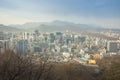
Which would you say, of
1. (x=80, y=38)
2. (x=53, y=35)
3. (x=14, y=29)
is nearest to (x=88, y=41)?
(x=80, y=38)

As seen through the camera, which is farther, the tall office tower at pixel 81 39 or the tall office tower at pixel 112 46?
the tall office tower at pixel 81 39

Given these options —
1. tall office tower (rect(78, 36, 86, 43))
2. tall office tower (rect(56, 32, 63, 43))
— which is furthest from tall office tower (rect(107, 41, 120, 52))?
tall office tower (rect(56, 32, 63, 43))

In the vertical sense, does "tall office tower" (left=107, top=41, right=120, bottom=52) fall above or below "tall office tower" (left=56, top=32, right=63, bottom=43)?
below

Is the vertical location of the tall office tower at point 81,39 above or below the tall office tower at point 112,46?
above

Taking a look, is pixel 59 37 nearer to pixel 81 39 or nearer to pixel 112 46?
pixel 81 39

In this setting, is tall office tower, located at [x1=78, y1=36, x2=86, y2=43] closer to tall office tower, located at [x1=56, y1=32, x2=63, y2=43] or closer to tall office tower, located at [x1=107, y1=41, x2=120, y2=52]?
tall office tower, located at [x1=56, y1=32, x2=63, y2=43]

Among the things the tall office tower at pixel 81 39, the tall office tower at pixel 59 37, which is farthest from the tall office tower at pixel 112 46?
the tall office tower at pixel 59 37

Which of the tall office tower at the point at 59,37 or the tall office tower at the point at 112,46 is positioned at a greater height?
the tall office tower at the point at 59,37

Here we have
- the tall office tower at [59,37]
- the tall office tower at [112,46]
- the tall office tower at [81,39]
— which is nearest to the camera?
the tall office tower at [112,46]

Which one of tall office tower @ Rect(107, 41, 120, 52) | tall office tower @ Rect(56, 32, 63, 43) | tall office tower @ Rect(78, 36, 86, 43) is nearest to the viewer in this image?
tall office tower @ Rect(107, 41, 120, 52)

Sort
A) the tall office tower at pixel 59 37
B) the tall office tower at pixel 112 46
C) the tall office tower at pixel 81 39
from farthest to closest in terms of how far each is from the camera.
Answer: the tall office tower at pixel 81 39
the tall office tower at pixel 59 37
the tall office tower at pixel 112 46

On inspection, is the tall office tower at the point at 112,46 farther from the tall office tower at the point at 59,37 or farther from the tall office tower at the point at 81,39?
the tall office tower at the point at 59,37

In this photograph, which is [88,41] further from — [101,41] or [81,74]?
[81,74]
